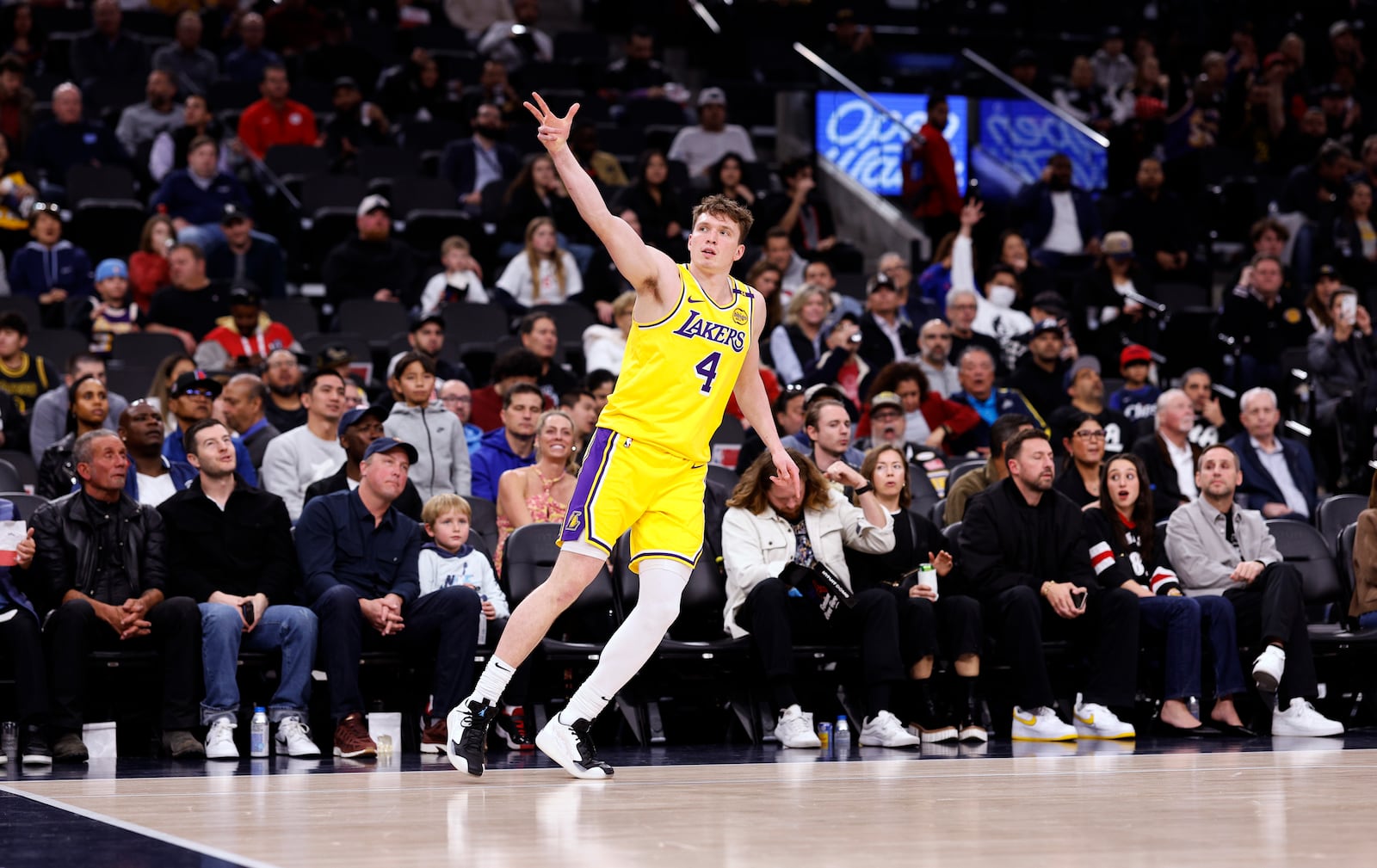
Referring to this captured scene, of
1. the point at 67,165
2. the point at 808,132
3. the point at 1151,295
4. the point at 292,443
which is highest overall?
the point at 808,132

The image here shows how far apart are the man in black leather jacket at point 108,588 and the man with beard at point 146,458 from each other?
1.76 ft

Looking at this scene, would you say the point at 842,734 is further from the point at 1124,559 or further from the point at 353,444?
the point at 353,444

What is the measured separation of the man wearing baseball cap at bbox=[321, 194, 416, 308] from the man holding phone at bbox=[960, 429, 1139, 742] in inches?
222

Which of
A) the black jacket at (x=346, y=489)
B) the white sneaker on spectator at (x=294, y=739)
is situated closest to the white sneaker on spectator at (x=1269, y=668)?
the black jacket at (x=346, y=489)

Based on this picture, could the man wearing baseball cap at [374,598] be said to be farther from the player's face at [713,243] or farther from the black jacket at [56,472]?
the player's face at [713,243]

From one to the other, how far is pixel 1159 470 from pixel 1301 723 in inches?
92.8

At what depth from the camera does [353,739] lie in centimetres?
745

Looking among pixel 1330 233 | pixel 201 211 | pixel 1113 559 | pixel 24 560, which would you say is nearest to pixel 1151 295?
pixel 1330 233

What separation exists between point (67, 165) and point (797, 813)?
10683 millimetres

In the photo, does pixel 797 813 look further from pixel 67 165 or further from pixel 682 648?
pixel 67 165

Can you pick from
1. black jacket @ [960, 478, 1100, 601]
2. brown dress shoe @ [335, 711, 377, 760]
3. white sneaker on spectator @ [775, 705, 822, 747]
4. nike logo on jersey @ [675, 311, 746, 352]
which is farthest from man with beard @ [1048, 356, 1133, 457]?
nike logo on jersey @ [675, 311, 746, 352]

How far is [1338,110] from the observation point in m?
18.2

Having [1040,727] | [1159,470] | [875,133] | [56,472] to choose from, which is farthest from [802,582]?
[875,133]

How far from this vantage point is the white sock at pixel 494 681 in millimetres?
5883
